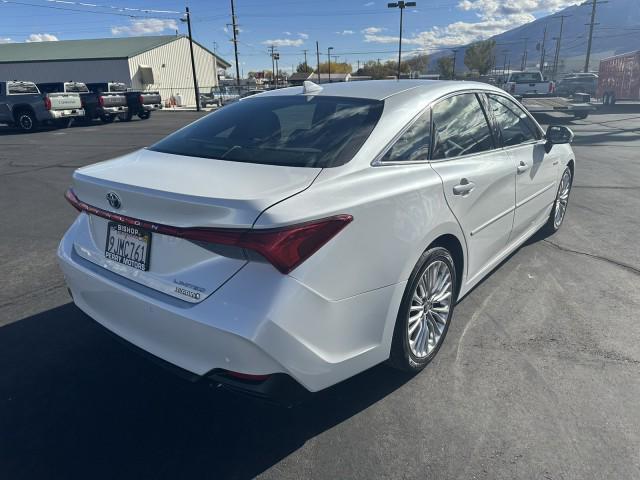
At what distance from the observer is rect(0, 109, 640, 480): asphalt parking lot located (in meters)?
2.27

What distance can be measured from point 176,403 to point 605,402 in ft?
7.75

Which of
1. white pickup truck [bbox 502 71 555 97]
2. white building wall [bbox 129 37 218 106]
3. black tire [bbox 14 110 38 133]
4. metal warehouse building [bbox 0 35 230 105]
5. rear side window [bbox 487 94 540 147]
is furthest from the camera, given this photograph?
white building wall [bbox 129 37 218 106]

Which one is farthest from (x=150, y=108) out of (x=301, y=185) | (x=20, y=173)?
(x=301, y=185)

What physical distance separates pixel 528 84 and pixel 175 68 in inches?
1652

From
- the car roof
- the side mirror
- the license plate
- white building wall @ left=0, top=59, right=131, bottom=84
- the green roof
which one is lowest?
the license plate

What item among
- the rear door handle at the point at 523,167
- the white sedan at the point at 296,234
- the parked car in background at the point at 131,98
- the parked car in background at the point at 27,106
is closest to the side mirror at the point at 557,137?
Result: the rear door handle at the point at 523,167

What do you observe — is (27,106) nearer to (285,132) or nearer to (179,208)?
(285,132)

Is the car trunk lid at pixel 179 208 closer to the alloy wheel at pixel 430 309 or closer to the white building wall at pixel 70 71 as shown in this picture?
the alloy wheel at pixel 430 309

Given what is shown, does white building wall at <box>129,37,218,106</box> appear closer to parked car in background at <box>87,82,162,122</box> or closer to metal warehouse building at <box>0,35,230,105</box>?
metal warehouse building at <box>0,35,230,105</box>

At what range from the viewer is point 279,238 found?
191cm

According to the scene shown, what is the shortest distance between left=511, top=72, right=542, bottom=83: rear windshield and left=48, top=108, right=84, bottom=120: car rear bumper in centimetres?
2117

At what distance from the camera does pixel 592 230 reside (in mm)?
5551

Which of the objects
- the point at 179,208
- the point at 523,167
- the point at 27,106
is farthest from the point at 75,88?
the point at 179,208

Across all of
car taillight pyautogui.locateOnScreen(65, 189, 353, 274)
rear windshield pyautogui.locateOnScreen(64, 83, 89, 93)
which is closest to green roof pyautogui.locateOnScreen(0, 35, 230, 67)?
rear windshield pyautogui.locateOnScreen(64, 83, 89, 93)
